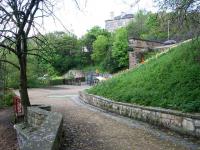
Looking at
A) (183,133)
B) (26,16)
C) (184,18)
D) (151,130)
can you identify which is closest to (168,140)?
(183,133)

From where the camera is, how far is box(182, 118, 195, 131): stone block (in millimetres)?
9314

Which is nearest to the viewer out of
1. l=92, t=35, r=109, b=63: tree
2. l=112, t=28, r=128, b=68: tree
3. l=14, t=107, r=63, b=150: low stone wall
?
l=14, t=107, r=63, b=150: low stone wall

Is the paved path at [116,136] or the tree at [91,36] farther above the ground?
the tree at [91,36]

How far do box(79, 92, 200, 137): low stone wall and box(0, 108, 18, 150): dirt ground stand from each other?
3915mm

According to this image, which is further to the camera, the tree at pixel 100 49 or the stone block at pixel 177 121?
the tree at pixel 100 49

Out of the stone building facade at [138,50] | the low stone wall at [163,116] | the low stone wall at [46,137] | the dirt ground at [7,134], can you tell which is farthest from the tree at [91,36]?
the low stone wall at [46,137]

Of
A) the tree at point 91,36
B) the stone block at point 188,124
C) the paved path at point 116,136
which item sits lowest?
the paved path at point 116,136

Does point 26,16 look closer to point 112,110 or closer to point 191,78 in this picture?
point 112,110

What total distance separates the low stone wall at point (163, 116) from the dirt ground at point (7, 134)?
391 centimetres

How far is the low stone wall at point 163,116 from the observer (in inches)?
366

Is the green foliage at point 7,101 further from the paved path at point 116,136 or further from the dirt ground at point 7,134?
the paved path at point 116,136

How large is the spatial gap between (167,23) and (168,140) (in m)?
4.27

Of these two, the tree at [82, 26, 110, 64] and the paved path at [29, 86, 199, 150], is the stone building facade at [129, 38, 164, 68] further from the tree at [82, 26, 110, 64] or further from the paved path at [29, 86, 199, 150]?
the tree at [82, 26, 110, 64]

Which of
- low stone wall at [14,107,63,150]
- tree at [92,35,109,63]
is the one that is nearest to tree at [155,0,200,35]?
low stone wall at [14,107,63,150]
